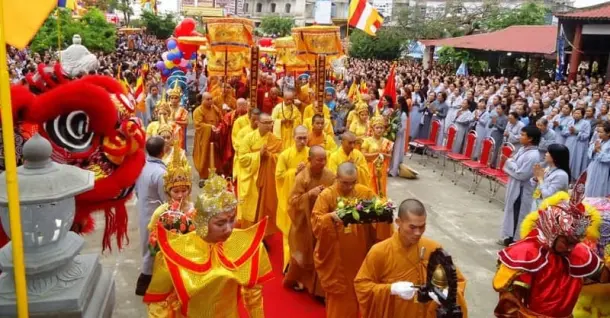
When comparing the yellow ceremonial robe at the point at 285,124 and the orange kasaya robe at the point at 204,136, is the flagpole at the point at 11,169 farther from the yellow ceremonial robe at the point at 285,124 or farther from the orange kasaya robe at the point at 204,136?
the orange kasaya robe at the point at 204,136

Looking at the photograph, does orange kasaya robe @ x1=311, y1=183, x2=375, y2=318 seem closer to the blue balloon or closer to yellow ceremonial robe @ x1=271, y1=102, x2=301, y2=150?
yellow ceremonial robe @ x1=271, y1=102, x2=301, y2=150

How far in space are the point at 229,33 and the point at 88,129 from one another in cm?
653

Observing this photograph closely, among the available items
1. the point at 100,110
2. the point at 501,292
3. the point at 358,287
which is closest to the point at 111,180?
the point at 100,110

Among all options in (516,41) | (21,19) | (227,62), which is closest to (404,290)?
(21,19)

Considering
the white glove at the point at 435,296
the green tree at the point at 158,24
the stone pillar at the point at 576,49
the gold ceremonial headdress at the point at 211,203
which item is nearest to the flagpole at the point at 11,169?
the gold ceremonial headdress at the point at 211,203

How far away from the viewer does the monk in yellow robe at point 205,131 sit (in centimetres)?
882

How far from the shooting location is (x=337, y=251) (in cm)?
425

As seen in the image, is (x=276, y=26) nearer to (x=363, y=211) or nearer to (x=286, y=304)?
(x=286, y=304)

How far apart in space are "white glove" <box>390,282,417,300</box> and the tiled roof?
20.8m

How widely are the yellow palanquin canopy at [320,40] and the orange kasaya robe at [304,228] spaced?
4700mm

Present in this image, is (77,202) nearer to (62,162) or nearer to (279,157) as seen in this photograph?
(62,162)

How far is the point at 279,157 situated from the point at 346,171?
5.44 ft

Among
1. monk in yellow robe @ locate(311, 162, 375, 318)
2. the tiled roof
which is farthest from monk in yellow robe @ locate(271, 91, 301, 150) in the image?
the tiled roof

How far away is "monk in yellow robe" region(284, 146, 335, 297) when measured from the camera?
196 inches
